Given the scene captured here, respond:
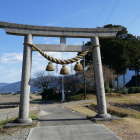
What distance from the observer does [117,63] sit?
31.6 m

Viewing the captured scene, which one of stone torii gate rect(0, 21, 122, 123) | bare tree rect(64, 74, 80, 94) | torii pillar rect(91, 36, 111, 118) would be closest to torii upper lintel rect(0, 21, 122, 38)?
stone torii gate rect(0, 21, 122, 123)

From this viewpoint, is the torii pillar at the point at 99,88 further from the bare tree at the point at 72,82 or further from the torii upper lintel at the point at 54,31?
the bare tree at the point at 72,82

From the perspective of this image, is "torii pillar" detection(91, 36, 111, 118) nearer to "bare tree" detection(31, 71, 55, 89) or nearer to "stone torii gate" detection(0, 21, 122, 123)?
"stone torii gate" detection(0, 21, 122, 123)

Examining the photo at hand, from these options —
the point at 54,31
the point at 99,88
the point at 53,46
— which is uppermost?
the point at 54,31

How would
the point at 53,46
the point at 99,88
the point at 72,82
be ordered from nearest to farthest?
the point at 99,88
the point at 53,46
the point at 72,82

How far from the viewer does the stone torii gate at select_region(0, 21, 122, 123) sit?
7.94m

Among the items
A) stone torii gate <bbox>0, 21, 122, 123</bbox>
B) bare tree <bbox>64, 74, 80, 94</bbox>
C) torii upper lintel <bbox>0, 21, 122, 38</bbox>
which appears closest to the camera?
stone torii gate <bbox>0, 21, 122, 123</bbox>

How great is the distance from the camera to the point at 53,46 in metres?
8.66

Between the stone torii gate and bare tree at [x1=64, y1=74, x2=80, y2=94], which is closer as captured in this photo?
the stone torii gate

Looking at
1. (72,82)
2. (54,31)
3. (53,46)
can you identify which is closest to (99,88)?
(53,46)

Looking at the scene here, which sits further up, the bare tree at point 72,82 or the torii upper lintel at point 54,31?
the torii upper lintel at point 54,31

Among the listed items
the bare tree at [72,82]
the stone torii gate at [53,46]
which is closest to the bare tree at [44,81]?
the bare tree at [72,82]

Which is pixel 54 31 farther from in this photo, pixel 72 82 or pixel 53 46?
pixel 72 82

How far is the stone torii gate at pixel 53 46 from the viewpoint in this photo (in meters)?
7.94
